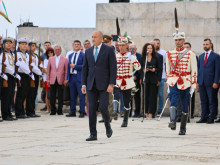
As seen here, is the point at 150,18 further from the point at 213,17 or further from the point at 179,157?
the point at 179,157

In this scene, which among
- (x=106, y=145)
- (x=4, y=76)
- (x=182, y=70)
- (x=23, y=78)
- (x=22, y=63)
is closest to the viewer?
(x=106, y=145)

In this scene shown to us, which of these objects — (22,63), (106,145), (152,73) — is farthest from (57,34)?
(106,145)

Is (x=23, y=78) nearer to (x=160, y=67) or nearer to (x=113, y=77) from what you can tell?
(x=160, y=67)

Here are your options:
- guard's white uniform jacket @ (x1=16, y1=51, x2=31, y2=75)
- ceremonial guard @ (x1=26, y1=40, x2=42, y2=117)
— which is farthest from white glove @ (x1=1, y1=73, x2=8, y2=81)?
ceremonial guard @ (x1=26, y1=40, x2=42, y2=117)

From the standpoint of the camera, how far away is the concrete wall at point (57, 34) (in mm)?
31641

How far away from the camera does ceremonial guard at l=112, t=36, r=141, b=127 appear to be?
14.5 meters

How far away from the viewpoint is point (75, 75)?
1858 centimetres

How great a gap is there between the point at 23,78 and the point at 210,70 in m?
4.84

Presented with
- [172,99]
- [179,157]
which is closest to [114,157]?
[179,157]

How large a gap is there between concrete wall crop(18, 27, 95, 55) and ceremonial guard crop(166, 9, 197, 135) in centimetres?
1873

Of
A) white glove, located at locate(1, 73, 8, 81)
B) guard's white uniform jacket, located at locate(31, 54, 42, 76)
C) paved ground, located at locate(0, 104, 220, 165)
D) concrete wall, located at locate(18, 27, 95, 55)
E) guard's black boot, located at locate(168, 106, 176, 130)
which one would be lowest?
paved ground, located at locate(0, 104, 220, 165)

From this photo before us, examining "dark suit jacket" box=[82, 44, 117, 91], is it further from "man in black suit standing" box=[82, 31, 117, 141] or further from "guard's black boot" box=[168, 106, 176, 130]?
"guard's black boot" box=[168, 106, 176, 130]

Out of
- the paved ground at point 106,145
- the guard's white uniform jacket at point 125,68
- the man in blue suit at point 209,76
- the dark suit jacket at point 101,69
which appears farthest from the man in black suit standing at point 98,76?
the man in blue suit at point 209,76

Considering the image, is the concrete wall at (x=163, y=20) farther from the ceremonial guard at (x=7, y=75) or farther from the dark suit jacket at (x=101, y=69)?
the dark suit jacket at (x=101, y=69)
